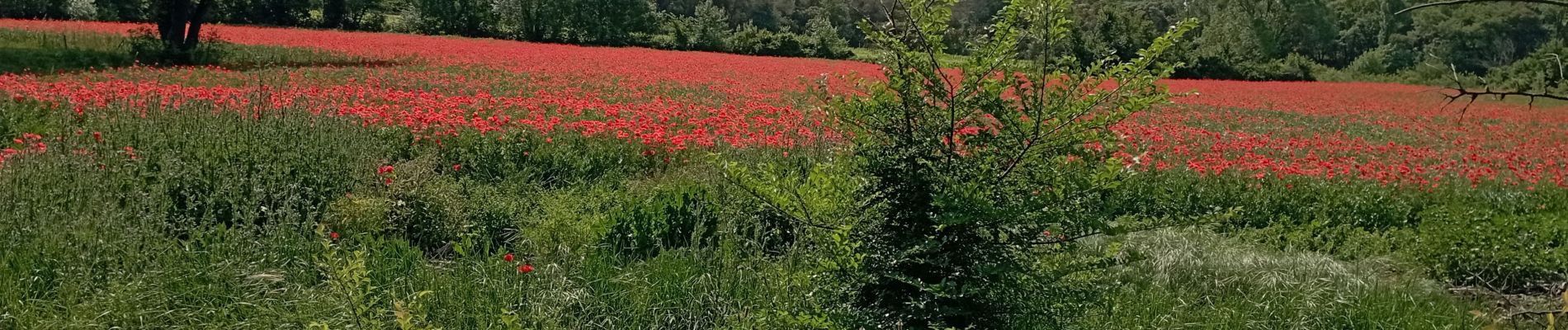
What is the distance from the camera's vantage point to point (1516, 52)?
59.8 metres

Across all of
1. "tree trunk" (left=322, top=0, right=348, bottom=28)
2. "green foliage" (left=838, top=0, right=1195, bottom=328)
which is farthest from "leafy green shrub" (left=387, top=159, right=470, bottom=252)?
"tree trunk" (left=322, top=0, right=348, bottom=28)

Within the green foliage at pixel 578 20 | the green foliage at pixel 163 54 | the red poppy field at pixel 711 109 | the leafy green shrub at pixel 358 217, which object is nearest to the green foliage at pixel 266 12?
the green foliage at pixel 578 20

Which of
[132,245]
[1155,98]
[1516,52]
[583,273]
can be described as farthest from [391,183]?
[1516,52]

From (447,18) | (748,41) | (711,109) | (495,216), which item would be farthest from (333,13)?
(495,216)

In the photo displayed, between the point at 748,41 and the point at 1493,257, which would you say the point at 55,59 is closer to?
the point at 1493,257

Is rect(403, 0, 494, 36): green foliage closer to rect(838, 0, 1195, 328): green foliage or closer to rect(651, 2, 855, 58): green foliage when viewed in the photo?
rect(651, 2, 855, 58): green foliage

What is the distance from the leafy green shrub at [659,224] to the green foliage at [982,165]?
6.48 feet

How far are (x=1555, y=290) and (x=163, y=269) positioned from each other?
25.8ft

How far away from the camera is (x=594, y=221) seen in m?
5.53

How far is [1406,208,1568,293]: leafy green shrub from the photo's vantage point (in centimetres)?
662

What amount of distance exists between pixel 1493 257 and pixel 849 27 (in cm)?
5703

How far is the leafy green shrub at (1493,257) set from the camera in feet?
21.7

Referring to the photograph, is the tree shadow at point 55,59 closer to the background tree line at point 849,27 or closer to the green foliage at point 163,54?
the green foliage at point 163,54

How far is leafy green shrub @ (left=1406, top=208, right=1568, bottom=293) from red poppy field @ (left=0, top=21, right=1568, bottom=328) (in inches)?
0.8
